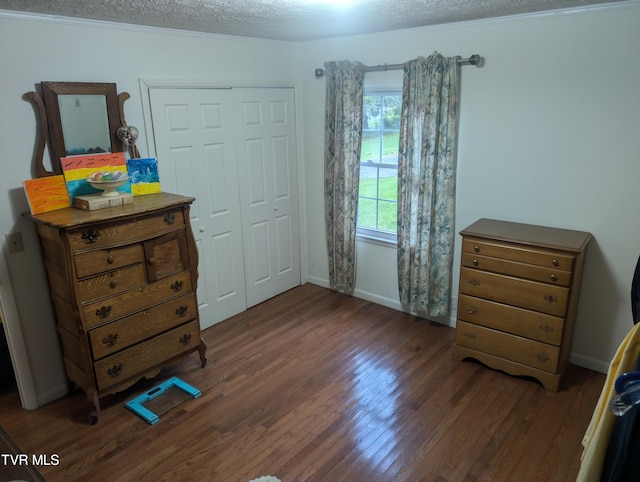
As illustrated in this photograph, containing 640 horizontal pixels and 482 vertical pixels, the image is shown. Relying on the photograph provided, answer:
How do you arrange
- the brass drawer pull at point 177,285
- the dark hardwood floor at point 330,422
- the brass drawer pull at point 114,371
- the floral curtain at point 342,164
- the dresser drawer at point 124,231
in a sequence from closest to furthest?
the dark hardwood floor at point 330,422
the dresser drawer at point 124,231
the brass drawer pull at point 114,371
the brass drawer pull at point 177,285
the floral curtain at point 342,164

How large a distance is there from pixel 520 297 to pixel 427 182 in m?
1.08

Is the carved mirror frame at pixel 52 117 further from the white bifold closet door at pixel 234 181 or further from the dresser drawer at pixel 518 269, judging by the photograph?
the dresser drawer at pixel 518 269

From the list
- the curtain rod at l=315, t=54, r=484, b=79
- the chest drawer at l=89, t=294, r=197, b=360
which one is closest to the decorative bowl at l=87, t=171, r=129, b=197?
the chest drawer at l=89, t=294, r=197, b=360

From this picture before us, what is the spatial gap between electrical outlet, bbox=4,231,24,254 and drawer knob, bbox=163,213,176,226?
2.63 feet

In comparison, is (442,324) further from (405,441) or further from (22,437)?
(22,437)

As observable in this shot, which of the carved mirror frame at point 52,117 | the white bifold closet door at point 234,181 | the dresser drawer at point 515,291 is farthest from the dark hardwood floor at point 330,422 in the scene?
the carved mirror frame at point 52,117

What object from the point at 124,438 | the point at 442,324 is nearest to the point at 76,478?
the point at 124,438

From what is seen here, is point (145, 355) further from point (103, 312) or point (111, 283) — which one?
point (111, 283)

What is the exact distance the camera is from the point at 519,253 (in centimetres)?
277

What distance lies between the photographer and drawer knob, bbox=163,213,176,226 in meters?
2.77

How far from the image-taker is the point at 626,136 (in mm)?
2680

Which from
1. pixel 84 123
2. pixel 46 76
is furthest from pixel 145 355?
pixel 46 76

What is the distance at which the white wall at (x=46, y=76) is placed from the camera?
247 centimetres

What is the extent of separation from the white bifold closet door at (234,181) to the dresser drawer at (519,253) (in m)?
1.83
